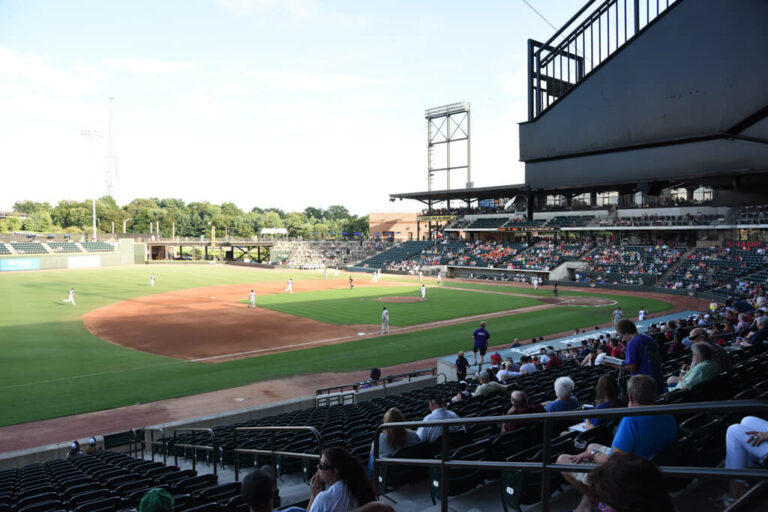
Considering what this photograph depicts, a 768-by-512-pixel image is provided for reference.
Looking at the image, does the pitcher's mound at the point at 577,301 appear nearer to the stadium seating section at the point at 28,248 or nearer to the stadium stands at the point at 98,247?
the stadium stands at the point at 98,247

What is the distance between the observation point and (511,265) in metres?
55.7

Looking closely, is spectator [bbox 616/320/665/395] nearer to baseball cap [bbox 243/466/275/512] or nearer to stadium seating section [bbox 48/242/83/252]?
baseball cap [bbox 243/466/275/512]

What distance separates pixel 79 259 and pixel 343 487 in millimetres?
82500

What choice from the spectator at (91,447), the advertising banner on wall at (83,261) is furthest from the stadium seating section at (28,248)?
the spectator at (91,447)

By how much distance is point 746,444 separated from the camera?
3.27 metres

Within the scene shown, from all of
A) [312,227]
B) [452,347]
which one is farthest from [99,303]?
[312,227]

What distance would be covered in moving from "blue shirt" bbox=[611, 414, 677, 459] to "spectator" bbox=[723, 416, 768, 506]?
38cm

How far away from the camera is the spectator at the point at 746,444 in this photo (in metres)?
3.14

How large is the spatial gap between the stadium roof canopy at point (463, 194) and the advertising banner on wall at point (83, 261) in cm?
4698

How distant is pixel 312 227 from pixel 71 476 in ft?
436

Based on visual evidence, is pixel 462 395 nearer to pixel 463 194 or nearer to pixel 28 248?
pixel 463 194

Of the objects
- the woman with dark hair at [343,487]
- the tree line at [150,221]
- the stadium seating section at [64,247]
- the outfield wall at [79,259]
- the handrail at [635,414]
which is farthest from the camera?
the tree line at [150,221]

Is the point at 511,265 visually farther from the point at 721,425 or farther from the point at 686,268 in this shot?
the point at 721,425

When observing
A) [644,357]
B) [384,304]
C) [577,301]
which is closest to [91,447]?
[644,357]
